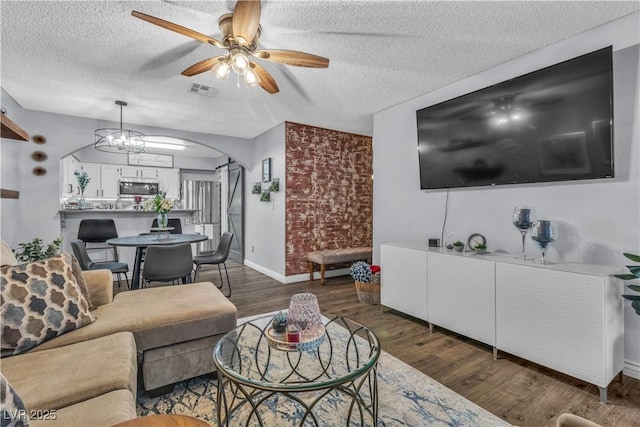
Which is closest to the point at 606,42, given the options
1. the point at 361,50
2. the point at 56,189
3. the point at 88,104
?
the point at 361,50

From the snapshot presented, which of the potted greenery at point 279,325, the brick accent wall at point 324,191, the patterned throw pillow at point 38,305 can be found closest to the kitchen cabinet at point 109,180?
the brick accent wall at point 324,191

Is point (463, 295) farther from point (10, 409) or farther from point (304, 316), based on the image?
point (10, 409)

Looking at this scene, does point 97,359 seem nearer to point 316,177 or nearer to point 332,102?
point 332,102

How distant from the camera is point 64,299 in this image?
1.69m

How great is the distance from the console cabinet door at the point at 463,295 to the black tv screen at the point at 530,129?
78cm

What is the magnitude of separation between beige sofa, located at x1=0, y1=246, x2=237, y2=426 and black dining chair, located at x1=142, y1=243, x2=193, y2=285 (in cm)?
84

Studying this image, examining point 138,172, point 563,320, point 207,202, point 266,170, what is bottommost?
point 563,320

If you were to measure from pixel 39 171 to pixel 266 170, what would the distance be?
122 inches

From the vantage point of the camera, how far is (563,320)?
196 cm

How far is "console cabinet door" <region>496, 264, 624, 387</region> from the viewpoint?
1817 millimetres

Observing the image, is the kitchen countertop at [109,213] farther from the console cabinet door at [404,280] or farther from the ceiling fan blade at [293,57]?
the ceiling fan blade at [293,57]

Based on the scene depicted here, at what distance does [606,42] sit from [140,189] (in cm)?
803

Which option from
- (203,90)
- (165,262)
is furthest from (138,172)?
(165,262)

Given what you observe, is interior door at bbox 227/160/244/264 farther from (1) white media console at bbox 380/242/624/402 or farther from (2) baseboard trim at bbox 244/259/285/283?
(1) white media console at bbox 380/242/624/402
